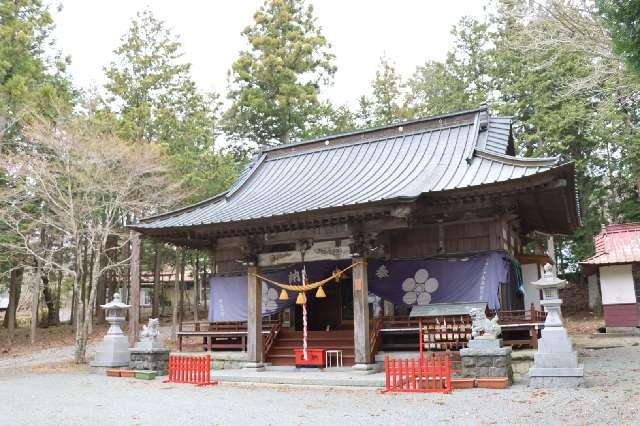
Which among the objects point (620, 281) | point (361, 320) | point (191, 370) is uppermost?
point (620, 281)

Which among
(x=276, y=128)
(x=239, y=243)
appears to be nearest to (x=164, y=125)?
(x=276, y=128)

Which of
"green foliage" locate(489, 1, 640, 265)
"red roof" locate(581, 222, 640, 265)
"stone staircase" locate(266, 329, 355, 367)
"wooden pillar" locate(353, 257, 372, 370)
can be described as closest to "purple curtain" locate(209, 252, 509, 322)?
"stone staircase" locate(266, 329, 355, 367)

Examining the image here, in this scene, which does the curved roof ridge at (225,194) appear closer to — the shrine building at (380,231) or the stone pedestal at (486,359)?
the shrine building at (380,231)

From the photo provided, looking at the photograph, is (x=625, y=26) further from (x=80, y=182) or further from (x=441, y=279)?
(x=80, y=182)

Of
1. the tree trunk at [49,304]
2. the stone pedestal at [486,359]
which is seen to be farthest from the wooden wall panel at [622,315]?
the tree trunk at [49,304]

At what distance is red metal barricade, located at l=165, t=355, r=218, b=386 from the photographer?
11.8 meters

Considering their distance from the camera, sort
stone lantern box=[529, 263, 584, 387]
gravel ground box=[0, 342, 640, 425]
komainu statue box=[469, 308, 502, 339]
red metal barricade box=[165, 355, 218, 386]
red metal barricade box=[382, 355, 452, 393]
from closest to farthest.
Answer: gravel ground box=[0, 342, 640, 425], stone lantern box=[529, 263, 584, 387], red metal barricade box=[382, 355, 452, 393], komainu statue box=[469, 308, 502, 339], red metal barricade box=[165, 355, 218, 386]

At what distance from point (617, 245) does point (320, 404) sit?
15719 millimetres

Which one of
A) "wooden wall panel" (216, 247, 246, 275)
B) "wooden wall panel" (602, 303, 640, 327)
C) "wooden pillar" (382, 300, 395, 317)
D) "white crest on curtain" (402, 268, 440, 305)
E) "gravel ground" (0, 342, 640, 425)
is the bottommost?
"gravel ground" (0, 342, 640, 425)

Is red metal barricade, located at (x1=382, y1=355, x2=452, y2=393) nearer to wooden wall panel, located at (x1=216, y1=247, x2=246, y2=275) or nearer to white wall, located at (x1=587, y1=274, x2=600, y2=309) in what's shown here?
wooden wall panel, located at (x1=216, y1=247, x2=246, y2=275)

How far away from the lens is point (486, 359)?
9.74 metres

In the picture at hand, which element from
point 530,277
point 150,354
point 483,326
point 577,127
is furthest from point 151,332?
point 577,127

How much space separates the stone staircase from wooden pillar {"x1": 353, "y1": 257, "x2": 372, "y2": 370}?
1.54 m

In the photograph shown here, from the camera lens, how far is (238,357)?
46.3 feet
